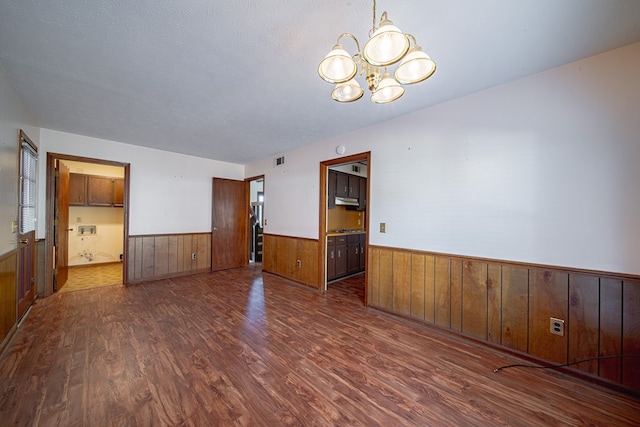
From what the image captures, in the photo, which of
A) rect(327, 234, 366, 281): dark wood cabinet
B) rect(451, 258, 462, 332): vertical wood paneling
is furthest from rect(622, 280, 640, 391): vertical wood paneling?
rect(327, 234, 366, 281): dark wood cabinet

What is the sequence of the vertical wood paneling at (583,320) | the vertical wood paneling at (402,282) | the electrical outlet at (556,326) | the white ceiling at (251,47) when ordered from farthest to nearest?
the vertical wood paneling at (402,282) → the electrical outlet at (556,326) → the vertical wood paneling at (583,320) → the white ceiling at (251,47)

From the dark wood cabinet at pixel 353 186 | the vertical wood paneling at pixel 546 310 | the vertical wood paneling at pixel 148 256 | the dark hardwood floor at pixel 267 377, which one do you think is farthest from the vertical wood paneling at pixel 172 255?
the vertical wood paneling at pixel 546 310

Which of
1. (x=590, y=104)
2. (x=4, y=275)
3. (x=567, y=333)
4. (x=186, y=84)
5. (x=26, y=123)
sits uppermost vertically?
(x=186, y=84)

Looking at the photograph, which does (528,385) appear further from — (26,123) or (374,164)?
(26,123)

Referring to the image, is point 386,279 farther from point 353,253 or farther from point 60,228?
point 60,228

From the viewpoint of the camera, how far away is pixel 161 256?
4.50m

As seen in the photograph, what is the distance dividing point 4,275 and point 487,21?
4343 millimetres

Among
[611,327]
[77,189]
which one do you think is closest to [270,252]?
[77,189]

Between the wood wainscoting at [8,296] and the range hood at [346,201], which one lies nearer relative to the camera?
the wood wainscoting at [8,296]

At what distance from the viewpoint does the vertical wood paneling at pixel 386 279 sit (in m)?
2.99

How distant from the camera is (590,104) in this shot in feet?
6.01

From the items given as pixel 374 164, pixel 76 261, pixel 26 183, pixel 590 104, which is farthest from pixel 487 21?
pixel 76 261

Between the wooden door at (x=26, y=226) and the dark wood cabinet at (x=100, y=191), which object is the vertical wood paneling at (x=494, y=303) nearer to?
the wooden door at (x=26, y=226)

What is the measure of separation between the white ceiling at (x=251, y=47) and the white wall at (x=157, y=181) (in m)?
0.96
